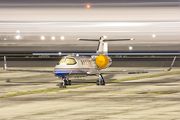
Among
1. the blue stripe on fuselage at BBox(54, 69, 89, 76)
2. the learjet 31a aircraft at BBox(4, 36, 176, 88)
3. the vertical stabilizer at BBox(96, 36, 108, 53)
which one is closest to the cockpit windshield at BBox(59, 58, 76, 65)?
the learjet 31a aircraft at BBox(4, 36, 176, 88)

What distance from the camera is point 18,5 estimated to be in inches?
1845

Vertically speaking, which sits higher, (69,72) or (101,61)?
(101,61)

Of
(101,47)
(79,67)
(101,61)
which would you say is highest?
(101,47)

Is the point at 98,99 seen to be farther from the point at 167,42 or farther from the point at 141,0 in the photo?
the point at 167,42

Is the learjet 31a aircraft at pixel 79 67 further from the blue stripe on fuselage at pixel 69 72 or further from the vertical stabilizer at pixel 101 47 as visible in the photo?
the vertical stabilizer at pixel 101 47

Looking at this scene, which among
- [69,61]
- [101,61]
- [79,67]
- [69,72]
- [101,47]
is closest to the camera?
[69,72]

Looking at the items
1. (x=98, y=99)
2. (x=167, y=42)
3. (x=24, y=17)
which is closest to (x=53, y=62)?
(x=24, y=17)

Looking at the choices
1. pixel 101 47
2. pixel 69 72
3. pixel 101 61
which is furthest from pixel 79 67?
pixel 101 47

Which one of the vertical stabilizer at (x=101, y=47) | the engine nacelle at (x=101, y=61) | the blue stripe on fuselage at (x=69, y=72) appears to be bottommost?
the blue stripe on fuselage at (x=69, y=72)

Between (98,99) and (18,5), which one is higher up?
(18,5)

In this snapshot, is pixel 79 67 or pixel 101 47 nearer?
pixel 79 67

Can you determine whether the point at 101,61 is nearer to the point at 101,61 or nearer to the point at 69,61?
the point at 101,61

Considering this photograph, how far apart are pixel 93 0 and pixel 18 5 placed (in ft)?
36.8

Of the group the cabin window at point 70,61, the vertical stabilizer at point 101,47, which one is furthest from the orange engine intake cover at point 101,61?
the cabin window at point 70,61
